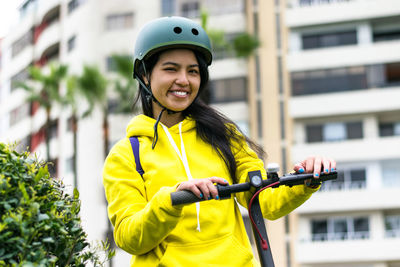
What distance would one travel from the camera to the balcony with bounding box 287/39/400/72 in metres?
31.8

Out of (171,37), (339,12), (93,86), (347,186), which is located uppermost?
(339,12)

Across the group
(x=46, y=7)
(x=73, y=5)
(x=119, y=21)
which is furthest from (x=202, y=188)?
(x=46, y=7)

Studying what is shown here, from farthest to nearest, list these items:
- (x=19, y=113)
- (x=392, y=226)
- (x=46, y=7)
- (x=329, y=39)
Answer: (x=19, y=113)
(x=46, y=7)
(x=329, y=39)
(x=392, y=226)

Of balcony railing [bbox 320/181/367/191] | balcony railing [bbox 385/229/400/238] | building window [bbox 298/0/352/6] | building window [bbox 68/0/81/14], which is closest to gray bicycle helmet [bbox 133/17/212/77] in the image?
balcony railing [bbox 320/181/367/191]

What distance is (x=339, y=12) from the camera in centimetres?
3228

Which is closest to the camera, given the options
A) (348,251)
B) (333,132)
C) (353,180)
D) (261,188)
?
(261,188)

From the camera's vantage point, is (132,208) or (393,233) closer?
(132,208)

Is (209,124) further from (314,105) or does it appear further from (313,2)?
(313,2)

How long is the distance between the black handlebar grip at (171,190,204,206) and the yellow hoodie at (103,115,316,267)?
152 mm

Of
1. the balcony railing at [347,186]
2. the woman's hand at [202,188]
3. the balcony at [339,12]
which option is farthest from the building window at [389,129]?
the woman's hand at [202,188]

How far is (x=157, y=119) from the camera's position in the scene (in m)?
3.39

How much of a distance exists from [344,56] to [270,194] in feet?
100.0

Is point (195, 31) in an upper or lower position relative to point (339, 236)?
lower

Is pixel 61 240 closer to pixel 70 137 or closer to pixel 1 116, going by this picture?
pixel 70 137
